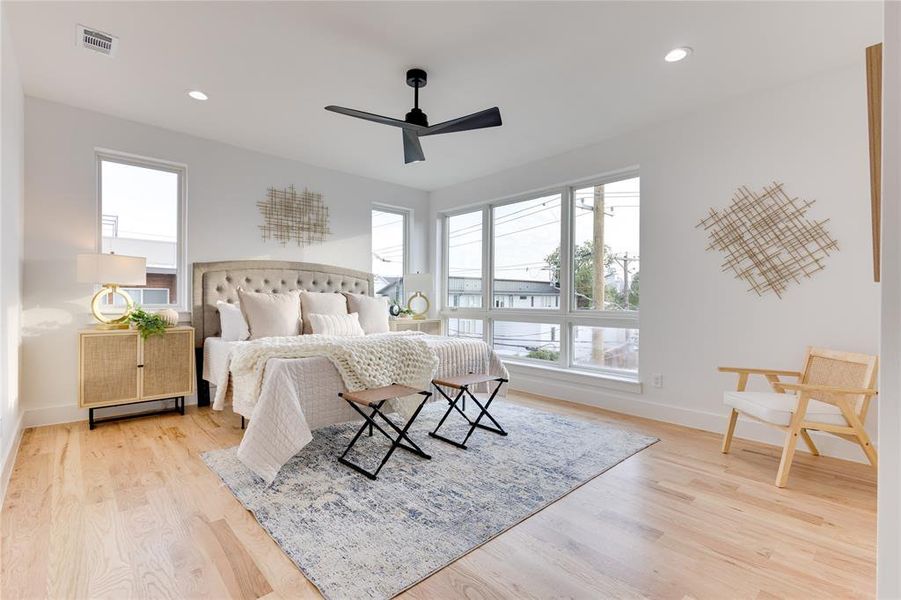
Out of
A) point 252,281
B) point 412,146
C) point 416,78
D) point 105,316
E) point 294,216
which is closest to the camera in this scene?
point 416,78

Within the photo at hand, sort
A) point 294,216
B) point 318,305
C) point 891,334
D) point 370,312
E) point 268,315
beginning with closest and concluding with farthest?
1. point 891,334
2. point 268,315
3. point 318,305
4. point 370,312
5. point 294,216

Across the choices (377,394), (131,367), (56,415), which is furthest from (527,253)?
(56,415)

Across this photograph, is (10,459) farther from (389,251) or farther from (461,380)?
(389,251)

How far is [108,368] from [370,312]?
222 cm

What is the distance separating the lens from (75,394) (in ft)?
11.4

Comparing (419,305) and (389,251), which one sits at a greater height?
(389,251)

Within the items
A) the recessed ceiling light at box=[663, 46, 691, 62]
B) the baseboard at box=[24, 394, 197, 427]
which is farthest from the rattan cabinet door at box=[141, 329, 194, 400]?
the recessed ceiling light at box=[663, 46, 691, 62]

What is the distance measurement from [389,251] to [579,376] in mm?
2993

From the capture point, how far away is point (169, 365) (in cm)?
358

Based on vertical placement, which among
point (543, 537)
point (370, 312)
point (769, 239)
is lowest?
point (543, 537)

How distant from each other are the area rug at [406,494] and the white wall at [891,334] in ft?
4.63

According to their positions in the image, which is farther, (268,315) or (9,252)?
(268,315)

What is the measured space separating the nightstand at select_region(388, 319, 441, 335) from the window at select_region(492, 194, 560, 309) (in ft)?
2.84

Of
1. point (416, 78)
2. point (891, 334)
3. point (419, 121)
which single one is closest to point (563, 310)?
point (419, 121)
